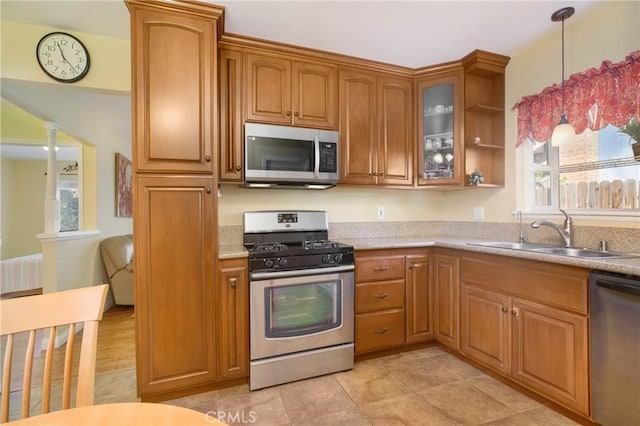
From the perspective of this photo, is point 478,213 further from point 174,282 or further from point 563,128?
point 174,282

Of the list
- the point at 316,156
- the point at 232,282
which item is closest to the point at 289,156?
the point at 316,156

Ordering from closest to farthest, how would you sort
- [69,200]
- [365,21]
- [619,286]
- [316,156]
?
[619,286], [365,21], [316,156], [69,200]

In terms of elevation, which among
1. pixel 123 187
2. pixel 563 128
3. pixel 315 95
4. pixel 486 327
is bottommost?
pixel 486 327

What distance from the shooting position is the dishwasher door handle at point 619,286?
1368 millimetres

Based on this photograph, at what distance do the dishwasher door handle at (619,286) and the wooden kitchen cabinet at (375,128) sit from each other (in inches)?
61.7

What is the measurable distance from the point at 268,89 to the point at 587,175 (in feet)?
7.93

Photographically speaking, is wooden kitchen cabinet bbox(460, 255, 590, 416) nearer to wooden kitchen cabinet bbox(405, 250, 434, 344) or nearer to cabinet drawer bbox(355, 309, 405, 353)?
wooden kitchen cabinet bbox(405, 250, 434, 344)

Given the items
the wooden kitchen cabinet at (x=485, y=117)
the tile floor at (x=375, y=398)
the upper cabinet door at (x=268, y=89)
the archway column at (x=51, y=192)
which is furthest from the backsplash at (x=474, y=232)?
the archway column at (x=51, y=192)

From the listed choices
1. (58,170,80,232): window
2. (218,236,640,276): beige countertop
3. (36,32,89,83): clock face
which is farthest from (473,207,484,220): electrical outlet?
(58,170,80,232): window

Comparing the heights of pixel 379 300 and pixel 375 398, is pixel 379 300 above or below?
above

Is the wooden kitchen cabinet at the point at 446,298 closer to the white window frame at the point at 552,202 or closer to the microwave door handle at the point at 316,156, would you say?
the white window frame at the point at 552,202

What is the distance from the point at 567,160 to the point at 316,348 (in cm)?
235

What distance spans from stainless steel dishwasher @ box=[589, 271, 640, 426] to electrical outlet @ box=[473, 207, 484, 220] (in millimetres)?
1370

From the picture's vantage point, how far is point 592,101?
79.9 inches
